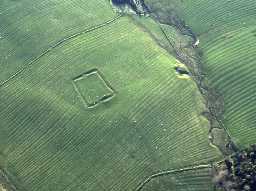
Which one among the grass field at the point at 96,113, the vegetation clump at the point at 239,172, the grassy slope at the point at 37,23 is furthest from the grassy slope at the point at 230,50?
the grassy slope at the point at 37,23

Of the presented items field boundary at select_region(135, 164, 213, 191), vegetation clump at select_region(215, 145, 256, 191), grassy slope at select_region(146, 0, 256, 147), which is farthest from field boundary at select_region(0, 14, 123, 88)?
vegetation clump at select_region(215, 145, 256, 191)

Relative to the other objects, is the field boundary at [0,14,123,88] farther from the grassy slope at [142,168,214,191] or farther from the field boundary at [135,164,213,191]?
the grassy slope at [142,168,214,191]

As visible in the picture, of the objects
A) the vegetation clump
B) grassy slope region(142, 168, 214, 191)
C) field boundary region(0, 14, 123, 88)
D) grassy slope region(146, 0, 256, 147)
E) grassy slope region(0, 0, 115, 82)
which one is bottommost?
the vegetation clump

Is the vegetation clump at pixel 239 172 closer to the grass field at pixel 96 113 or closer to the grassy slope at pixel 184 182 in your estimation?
the grassy slope at pixel 184 182

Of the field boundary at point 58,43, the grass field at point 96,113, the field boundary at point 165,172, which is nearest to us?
the field boundary at point 165,172

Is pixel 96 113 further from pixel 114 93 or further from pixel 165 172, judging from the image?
pixel 165 172

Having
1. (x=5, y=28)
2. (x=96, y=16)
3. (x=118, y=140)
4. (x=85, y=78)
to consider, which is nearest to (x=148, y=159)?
(x=118, y=140)
